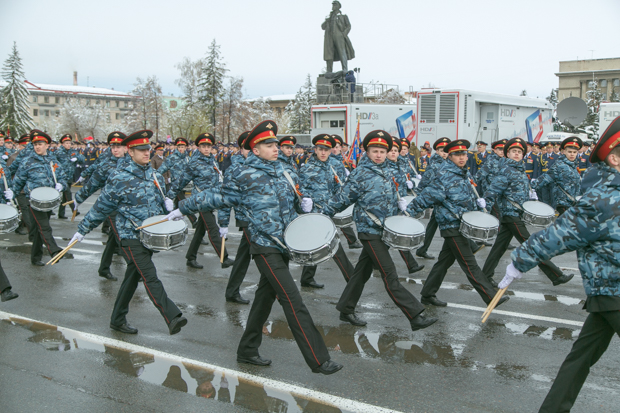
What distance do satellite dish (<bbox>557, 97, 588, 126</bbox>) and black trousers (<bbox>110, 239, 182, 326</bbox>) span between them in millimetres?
17441

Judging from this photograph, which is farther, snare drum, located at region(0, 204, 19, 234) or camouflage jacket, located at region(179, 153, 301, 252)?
snare drum, located at region(0, 204, 19, 234)

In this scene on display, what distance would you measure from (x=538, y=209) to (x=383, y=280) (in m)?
3.01

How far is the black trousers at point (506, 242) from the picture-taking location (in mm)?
7429

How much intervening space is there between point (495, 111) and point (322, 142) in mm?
14037

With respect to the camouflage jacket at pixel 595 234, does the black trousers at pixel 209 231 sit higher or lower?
lower

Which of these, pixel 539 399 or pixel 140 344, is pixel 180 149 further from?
pixel 539 399

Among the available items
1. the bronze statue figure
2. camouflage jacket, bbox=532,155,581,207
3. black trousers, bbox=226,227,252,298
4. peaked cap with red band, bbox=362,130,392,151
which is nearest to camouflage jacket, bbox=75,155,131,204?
black trousers, bbox=226,227,252,298

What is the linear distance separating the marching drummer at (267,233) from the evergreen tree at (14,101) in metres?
61.3

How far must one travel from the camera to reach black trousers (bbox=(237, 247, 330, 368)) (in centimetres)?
445

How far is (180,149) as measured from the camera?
11516 mm

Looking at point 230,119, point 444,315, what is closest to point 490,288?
point 444,315

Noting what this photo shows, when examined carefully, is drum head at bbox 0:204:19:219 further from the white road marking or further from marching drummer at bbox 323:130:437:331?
marching drummer at bbox 323:130:437:331

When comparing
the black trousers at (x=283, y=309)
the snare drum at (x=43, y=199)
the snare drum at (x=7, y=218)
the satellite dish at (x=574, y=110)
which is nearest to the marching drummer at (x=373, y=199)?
the black trousers at (x=283, y=309)

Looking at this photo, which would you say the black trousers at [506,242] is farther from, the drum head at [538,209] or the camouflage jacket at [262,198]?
the camouflage jacket at [262,198]
